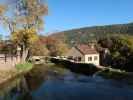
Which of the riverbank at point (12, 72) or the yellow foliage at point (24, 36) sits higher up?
the yellow foliage at point (24, 36)

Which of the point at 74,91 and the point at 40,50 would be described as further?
the point at 40,50

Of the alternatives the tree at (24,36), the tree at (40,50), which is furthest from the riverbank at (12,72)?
the tree at (40,50)

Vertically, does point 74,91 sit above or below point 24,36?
below

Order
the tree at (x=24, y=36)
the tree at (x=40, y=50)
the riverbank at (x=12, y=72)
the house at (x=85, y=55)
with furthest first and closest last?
the tree at (x=40, y=50) < the house at (x=85, y=55) < the tree at (x=24, y=36) < the riverbank at (x=12, y=72)

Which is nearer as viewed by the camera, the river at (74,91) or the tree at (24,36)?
the river at (74,91)

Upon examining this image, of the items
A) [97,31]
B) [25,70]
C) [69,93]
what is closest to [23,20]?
[25,70]

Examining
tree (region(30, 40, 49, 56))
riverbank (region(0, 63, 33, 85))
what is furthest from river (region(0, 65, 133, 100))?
tree (region(30, 40, 49, 56))

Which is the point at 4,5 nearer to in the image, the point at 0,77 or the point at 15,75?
the point at 15,75

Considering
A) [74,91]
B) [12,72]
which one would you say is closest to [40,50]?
[12,72]

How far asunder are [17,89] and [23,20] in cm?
2128

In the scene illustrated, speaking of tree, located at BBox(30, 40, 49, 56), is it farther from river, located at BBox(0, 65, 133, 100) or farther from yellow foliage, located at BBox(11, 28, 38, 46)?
river, located at BBox(0, 65, 133, 100)

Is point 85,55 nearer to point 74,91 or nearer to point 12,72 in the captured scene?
point 12,72

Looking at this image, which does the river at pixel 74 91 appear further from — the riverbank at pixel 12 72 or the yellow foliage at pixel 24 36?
the yellow foliage at pixel 24 36

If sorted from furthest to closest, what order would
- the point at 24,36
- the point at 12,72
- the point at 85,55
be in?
the point at 85,55 < the point at 24,36 < the point at 12,72
